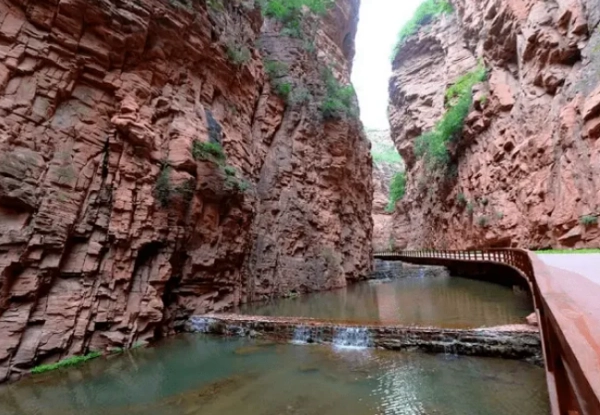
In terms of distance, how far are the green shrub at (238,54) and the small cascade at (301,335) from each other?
1181 cm

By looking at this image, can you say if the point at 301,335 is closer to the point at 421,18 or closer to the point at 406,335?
the point at 406,335

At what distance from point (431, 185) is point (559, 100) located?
765 inches

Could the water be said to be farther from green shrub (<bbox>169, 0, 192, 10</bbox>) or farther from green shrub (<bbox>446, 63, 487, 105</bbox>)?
green shrub (<bbox>446, 63, 487, 105</bbox>)

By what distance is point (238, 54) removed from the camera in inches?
662

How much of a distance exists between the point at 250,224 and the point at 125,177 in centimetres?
641

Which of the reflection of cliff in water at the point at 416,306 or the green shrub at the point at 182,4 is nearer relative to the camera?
the reflection of cliff in water at the point at 416,306

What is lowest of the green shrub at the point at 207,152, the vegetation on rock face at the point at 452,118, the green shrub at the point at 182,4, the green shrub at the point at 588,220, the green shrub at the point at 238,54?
the green shrub at the point at 588,220

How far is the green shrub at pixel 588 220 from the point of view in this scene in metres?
14.9

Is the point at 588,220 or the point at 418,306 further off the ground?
the point at 588,220

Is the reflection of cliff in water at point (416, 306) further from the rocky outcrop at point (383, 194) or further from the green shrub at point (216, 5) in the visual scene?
the rocky outcrop at point (383, 194)

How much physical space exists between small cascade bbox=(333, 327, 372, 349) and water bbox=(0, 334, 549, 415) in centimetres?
47

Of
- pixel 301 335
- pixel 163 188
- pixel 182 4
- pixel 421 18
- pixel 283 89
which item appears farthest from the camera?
pixel 421 18

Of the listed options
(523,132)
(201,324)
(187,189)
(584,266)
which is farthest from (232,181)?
(523,132)

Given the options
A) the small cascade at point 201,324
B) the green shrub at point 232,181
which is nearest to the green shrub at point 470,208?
the green shrub at point 232,181
